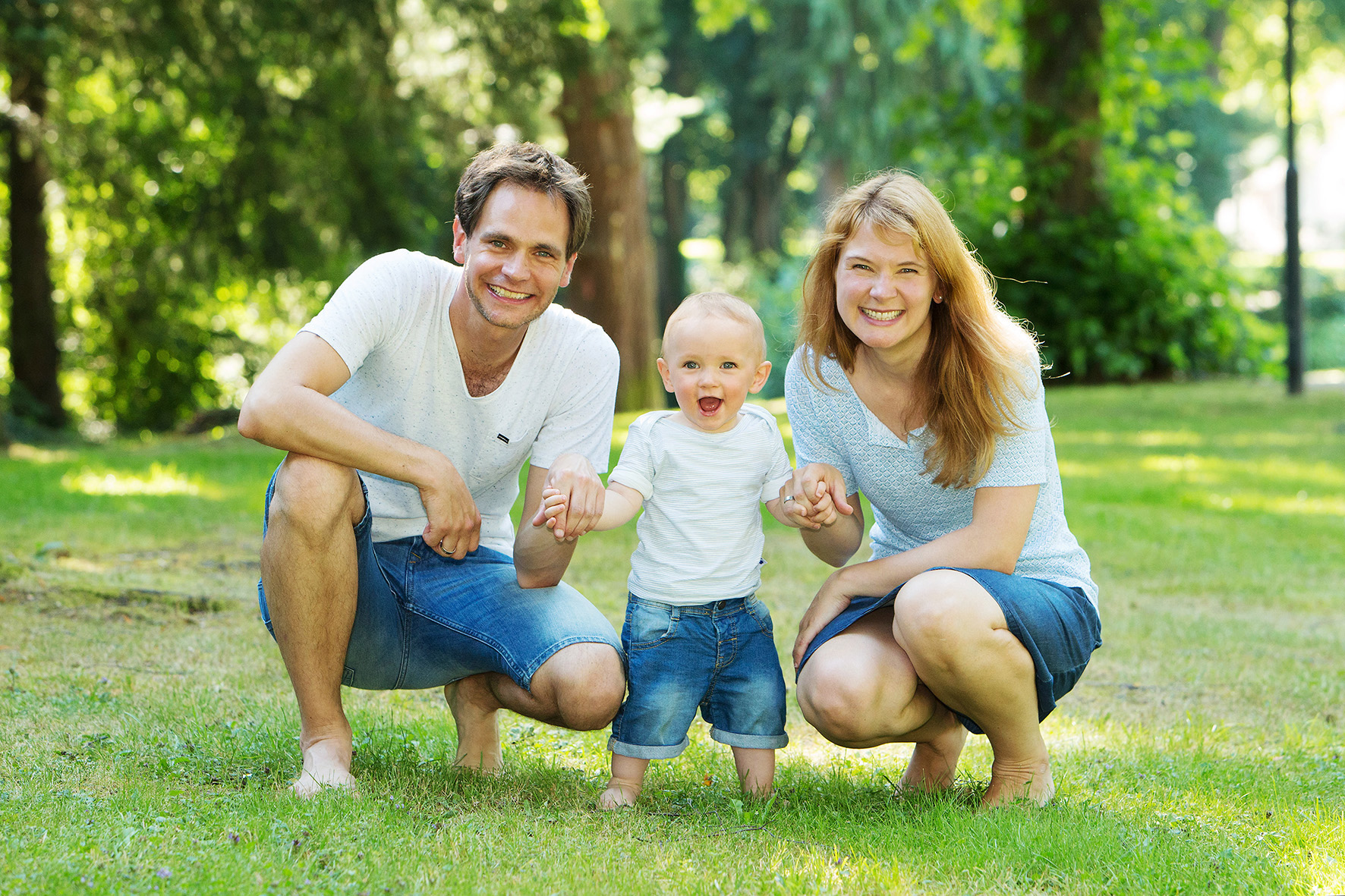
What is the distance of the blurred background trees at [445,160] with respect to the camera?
1026 cm

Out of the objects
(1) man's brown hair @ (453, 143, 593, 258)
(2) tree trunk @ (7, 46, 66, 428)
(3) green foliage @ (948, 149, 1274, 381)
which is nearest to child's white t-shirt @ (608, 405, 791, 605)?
(1) man's brown hair @ (453, 143, 593, 258)

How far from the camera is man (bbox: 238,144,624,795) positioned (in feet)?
9.72

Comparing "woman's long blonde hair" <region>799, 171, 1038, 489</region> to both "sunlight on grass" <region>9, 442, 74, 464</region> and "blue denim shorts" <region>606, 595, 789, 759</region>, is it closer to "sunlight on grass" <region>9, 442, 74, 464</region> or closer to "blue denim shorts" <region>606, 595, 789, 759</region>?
"blue denim shorts" <region>606, 595, 789, 759</region>

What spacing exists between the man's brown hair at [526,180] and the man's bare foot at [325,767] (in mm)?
1311

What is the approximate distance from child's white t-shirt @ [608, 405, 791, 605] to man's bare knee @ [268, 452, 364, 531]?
0.63 m

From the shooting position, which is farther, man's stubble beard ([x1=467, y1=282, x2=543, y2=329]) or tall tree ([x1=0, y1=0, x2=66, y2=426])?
tall tree ([x1=0, y1=0, x2=66, y2=426])

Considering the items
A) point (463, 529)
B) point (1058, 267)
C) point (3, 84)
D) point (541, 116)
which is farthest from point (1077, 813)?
point (3, 84)

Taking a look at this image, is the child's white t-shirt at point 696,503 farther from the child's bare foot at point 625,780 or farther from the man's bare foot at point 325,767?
the man's bare foot at point 325,767

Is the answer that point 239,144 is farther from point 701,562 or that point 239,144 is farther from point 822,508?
point 822,508

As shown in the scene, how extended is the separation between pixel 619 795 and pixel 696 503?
71 cm

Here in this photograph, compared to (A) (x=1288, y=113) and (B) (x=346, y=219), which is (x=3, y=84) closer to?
(B) (x=346, y=219)

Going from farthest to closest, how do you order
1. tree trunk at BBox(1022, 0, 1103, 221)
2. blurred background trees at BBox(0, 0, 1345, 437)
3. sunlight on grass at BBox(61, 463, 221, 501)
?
1. tree trunk at BBox(1022, 0, 1103, 221)
2. blurred background trees at BBox(0, 0, 1345, 437)
3. sunlight on grass at BBox(61, 463, 221, 501)

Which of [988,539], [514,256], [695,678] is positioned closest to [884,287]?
[988,539]

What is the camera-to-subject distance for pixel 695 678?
3.03 metres
